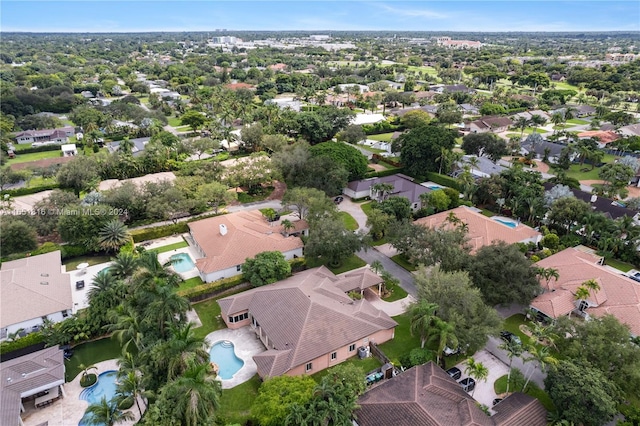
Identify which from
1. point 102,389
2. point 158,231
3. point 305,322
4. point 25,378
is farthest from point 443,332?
point 158,231

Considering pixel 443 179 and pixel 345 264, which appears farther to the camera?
pixel 443 179

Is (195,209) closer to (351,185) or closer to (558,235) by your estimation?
(351,185)

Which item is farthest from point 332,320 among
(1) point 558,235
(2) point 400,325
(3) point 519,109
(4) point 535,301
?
(3) point 519,109

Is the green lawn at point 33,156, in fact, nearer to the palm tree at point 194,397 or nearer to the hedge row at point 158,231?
the hedge row at point 158,231

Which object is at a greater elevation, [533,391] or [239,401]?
[533,391]

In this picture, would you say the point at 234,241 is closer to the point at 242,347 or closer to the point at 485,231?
the point at 242,347

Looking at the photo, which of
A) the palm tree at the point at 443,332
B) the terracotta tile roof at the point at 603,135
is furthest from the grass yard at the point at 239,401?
the terracotta tile roof at the point at 603,135
